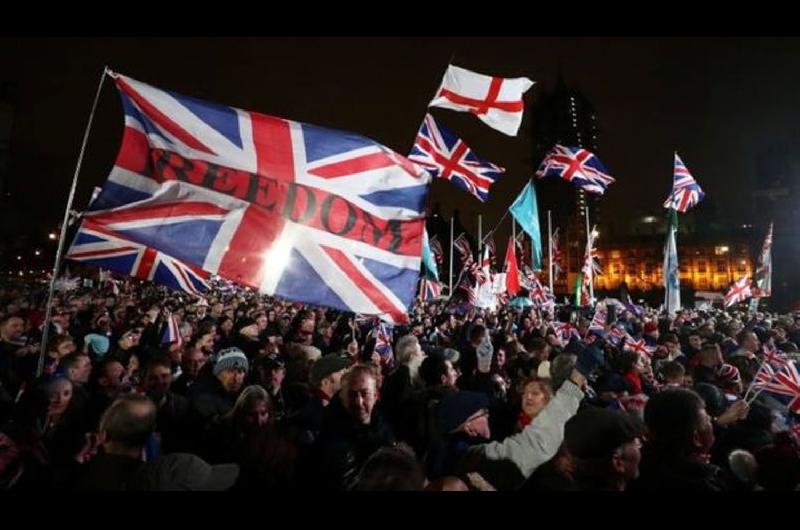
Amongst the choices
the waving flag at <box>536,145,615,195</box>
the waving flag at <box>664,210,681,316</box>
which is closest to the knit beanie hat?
the waving flag at <box>536,145,615,195</box>

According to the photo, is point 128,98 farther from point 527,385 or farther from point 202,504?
point 527,385

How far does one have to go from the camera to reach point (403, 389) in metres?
5.24

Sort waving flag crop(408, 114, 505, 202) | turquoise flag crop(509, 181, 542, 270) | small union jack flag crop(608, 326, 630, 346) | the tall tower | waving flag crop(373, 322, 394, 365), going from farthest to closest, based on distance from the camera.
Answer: the tall tower
turquoise flag crop(509, 181, 542, 270)
small union jack flag crop(608, 326, 630, 346)
waving flag crop(408, 114, 505, 202)
waving flag crop(373, 322, 394, 365)

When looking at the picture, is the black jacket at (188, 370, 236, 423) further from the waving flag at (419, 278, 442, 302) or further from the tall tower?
the tall tower

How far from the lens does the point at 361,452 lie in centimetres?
355

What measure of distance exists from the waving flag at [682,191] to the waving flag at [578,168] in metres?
3.41

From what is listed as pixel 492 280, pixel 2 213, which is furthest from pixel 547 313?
pixel 2 213

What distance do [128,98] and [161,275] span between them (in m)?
2.18

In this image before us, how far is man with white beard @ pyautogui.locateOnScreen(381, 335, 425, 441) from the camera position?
4.54 metres

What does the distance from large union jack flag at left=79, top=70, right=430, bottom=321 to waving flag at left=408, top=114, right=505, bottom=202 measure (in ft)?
16.5

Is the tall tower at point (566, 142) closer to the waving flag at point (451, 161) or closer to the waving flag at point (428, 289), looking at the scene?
the waving flag at point (428, 289)

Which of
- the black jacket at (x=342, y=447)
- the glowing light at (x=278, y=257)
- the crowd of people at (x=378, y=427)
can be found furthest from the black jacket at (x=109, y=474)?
the glowing light at (x=278, y=257)

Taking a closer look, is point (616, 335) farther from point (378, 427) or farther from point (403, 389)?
point (378, 427)

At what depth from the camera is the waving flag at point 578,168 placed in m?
16.0
